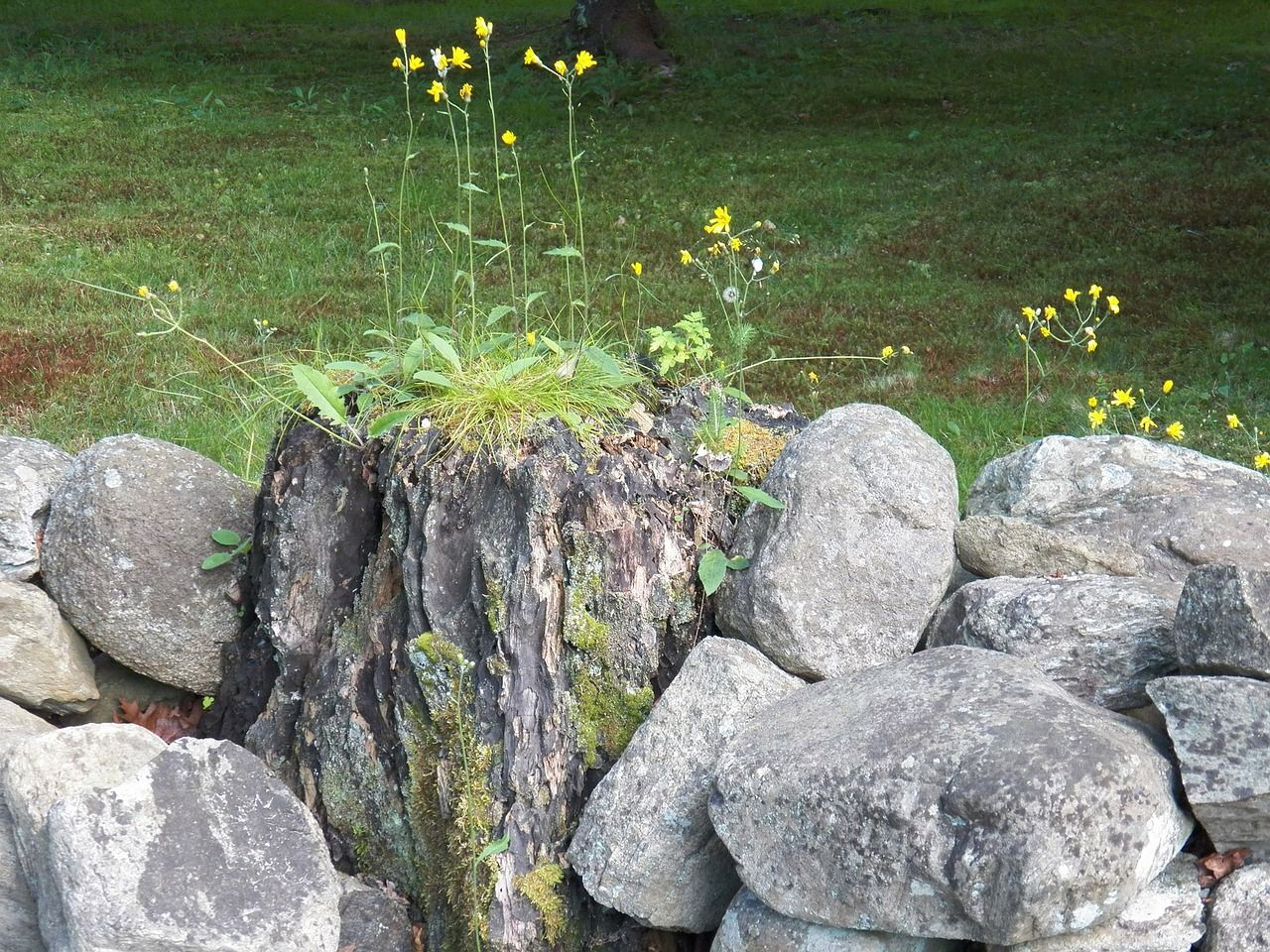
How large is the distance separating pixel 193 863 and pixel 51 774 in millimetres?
443

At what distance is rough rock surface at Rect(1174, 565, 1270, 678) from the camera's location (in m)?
2.73

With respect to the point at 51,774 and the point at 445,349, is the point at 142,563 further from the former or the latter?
the point at 445,349

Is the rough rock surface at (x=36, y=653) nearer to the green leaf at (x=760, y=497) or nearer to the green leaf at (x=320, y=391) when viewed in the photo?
the green leaf at (x=320, y=391)

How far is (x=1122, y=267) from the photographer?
9273mm

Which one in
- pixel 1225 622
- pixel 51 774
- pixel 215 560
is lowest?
pixel 51 774

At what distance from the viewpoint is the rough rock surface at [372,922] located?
10.9 feet

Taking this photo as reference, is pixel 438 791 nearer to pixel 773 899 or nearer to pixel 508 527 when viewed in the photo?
pixel 508 527

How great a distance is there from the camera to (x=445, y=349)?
354 centimetres

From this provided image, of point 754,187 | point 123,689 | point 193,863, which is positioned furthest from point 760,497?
point 754,187

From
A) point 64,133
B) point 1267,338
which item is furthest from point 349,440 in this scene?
point 64,133

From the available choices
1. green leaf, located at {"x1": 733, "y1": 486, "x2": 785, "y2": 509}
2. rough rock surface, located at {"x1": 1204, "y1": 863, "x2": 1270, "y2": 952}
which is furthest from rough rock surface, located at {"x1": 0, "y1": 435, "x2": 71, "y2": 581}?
rough rock surface, located at {"x1": 1204, "y1": 863, "x2": 1270, "y2": 952}

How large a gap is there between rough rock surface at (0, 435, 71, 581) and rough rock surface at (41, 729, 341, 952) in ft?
3.81

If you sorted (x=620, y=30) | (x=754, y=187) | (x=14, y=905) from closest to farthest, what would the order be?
1. (x=14, y=905)
2. (x=754, y=187)
3. (x=620, y=30)

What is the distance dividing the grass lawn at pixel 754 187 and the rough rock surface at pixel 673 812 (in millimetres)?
1769
